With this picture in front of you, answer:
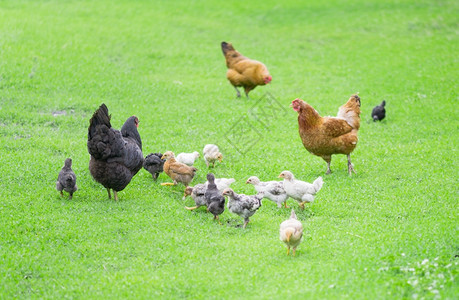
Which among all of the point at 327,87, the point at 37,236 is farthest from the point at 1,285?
the point at 327,87

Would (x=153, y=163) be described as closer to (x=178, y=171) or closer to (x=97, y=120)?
(x=178, y=171)

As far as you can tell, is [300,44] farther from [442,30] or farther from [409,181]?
[409,181]

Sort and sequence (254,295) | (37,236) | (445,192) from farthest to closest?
1. (445,192)
2. (37,236)
3. (254,295)

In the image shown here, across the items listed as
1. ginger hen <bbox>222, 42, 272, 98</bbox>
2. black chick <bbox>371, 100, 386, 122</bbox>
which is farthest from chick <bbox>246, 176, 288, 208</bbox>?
ginger hen <bbox>222, 42, 272, 98</bbox>

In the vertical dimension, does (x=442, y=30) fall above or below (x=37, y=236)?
above

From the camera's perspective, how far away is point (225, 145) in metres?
14.5

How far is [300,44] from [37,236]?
17.5 metres

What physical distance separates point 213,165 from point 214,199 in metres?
2.92

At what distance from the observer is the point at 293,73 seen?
21.3 m

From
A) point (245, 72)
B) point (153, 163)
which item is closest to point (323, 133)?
point (153, 163)

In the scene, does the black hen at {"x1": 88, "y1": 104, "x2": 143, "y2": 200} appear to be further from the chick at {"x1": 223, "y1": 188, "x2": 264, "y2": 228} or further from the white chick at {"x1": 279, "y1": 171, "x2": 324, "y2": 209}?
the white chick at {"x1": 279, "y1": 171, "x2": 324, "y2": 209}

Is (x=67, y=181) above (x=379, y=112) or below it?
below

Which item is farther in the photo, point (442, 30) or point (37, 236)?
point (442, 30)

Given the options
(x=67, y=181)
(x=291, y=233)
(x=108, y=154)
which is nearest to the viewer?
(x=291, y=233)
